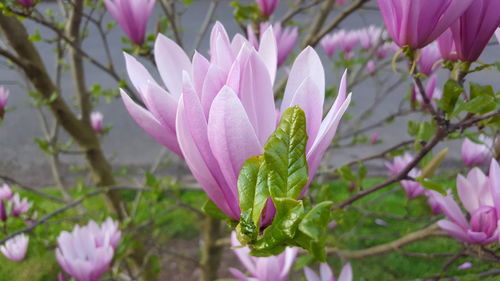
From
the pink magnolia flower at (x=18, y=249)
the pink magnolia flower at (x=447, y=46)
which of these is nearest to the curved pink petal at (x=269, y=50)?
the pink magnolia flower at (x=447, y=46)

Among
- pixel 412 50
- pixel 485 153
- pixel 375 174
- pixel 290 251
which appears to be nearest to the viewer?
pixel 412 50

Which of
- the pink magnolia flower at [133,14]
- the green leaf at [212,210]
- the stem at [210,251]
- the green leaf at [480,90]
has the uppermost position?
A: the pink magnolia flower at [133,14]

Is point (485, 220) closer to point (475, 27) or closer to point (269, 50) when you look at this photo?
point (475, 27)

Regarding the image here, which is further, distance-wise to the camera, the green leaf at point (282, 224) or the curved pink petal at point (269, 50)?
the curved pink petal at point (269, 50)

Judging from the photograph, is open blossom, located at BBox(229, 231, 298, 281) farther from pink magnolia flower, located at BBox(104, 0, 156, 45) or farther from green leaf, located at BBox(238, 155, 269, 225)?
pink magnolia flower, located at BBox(104, 0, 156, 45)

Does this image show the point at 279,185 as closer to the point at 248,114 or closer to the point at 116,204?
the point at 248,114

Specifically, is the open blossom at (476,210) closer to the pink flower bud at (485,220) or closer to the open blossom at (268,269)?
the pink flower bud at (485,220)

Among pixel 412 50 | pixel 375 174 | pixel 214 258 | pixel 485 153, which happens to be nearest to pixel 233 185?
pixel 412 50
